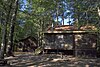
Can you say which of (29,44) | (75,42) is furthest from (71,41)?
(29,44)

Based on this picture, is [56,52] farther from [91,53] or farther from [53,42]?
[91,53]

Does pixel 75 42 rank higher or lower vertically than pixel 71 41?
lower

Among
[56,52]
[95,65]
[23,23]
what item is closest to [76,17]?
[95,65]

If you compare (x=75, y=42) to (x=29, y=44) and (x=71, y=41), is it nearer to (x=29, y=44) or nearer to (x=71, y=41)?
(x=71, y=41)

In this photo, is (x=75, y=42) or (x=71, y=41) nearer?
(x=75, y=42)

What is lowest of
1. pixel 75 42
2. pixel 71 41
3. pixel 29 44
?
pixel 29 44

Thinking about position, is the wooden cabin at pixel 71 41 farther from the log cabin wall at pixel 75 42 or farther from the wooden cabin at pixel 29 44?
the wooden cabin at pixel 29 44

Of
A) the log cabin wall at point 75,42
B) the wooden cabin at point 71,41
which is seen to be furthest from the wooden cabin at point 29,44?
the log cabin wall at point 75,42

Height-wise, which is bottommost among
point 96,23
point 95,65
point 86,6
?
point 95,65

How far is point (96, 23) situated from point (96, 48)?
941 cm

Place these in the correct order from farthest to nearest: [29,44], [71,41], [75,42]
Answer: [29,44] → [71,41] → [75,42]

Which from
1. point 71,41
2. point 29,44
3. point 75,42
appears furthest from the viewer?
point 29,44

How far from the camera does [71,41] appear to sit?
1164 inches

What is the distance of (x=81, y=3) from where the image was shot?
1873 centimetres
